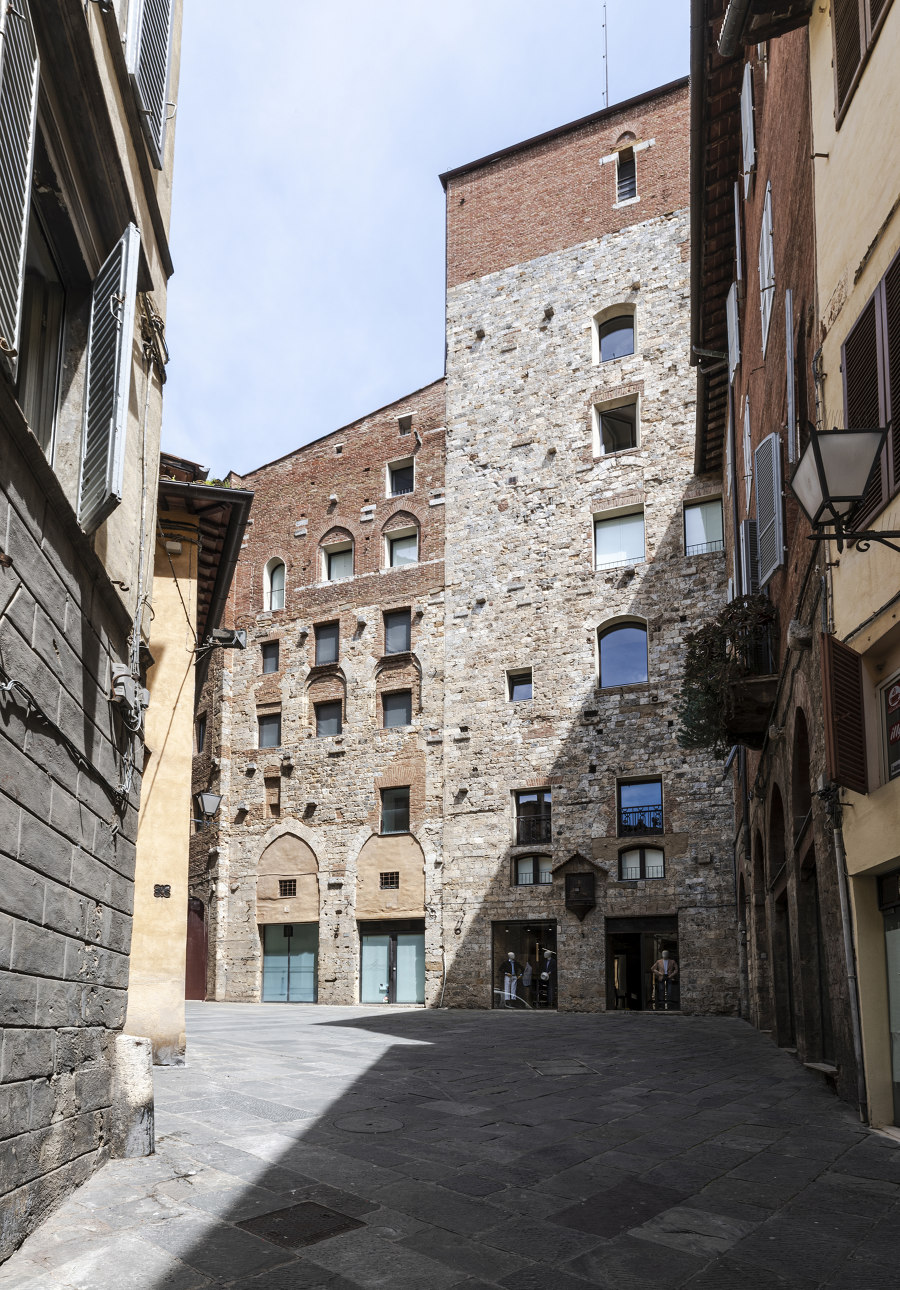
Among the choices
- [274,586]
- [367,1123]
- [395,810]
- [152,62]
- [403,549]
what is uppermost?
[403,549]

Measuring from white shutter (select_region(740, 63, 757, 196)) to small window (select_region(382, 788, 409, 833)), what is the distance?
15483 mm

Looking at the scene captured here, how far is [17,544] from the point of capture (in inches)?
159

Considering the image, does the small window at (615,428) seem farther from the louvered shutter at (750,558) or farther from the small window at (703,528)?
the louvered shutter at (750,558)

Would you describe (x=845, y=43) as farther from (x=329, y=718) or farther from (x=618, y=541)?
(x=329, y=718)

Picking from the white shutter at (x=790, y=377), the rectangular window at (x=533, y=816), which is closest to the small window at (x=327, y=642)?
the rectangular window at (x=533, y=816)

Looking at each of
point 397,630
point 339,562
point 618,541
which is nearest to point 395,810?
point 397,630

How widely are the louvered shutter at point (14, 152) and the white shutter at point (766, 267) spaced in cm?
825

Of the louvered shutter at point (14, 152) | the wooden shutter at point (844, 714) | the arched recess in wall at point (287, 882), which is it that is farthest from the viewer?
the arched recess in wall at point (287, 882)

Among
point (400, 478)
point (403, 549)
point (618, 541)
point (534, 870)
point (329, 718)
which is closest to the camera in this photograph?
point (534, 870)

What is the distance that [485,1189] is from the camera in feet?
17.0

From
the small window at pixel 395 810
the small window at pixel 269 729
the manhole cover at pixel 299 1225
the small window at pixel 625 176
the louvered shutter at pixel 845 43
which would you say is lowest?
the manhole cover at pixel 299 1225

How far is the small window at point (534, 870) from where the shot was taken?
877 inches

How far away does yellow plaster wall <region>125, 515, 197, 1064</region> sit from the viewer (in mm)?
10031

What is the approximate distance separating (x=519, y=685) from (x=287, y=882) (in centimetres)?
756
